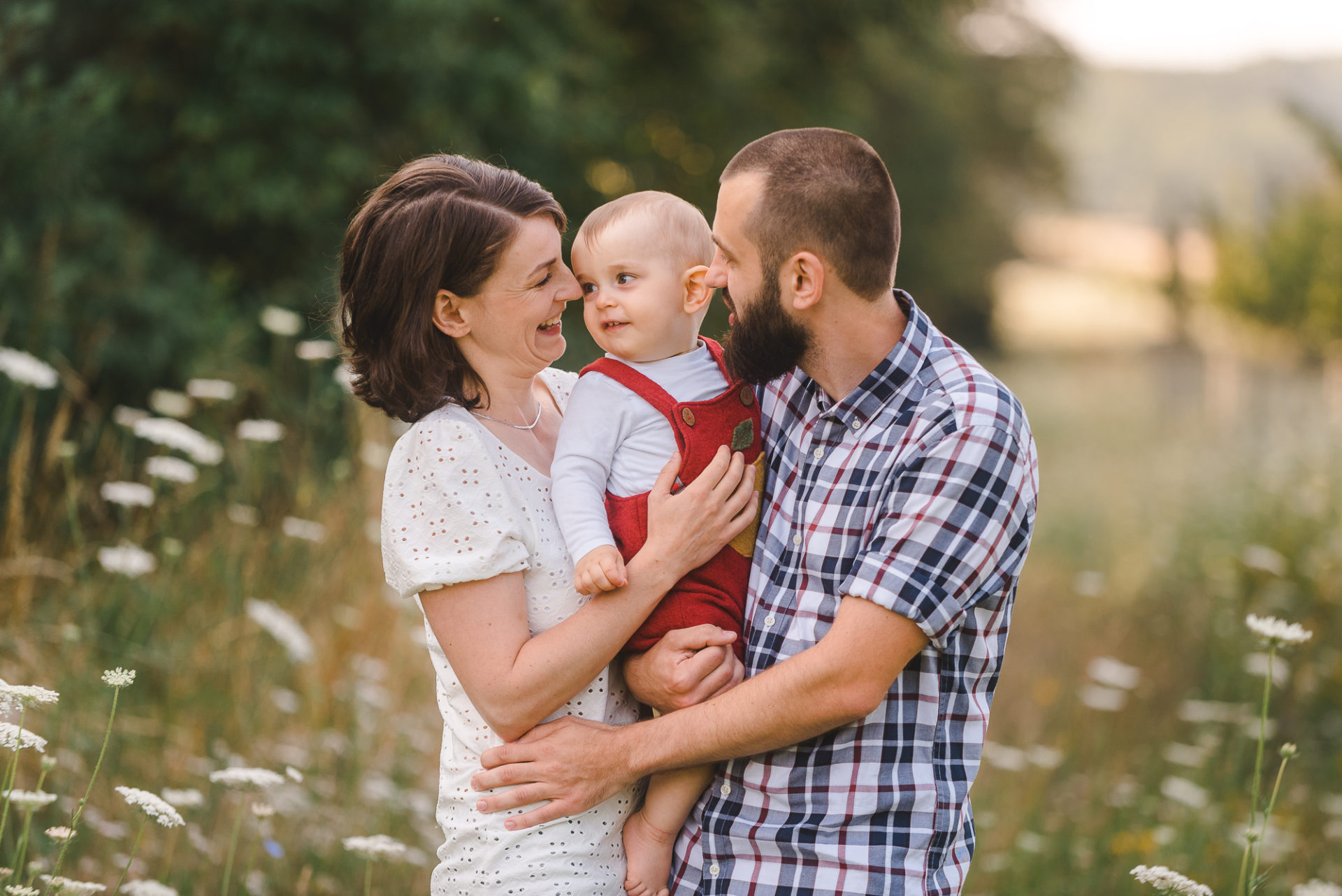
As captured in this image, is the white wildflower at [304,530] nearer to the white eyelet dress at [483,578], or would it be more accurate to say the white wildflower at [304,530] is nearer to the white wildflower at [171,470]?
the white wildflower at [171,470]

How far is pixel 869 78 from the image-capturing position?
16188mm

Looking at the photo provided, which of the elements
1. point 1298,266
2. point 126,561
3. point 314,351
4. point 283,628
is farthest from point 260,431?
point 1298,266

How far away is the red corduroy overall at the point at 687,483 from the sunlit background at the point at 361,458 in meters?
0.84

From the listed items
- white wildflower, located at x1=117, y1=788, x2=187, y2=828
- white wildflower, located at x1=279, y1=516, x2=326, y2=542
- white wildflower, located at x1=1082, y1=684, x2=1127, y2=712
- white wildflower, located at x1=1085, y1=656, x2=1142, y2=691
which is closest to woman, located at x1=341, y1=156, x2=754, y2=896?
white wildflower, located at x1=117, y1=788, x2=187, y2=828

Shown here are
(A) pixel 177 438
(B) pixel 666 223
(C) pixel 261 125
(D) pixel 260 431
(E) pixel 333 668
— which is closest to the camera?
(B) pixel 666 223

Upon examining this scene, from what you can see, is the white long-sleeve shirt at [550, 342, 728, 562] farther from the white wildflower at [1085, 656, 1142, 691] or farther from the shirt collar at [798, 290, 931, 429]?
the white wildflower at [1085, 656, 1142, 691]

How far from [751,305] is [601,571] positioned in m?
0.55

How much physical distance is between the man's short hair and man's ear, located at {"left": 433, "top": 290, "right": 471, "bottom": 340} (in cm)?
54

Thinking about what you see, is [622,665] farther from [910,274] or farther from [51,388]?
[910,274]

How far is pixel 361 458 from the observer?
4863mm

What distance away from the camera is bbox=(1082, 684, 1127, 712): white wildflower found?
176 inches

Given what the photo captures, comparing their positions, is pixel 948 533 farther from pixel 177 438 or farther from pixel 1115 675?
pixel 1115 675

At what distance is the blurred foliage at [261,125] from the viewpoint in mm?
5008

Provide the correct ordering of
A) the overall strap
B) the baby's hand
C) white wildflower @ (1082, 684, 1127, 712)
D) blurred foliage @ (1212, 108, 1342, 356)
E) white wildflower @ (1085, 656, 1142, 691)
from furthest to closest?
1. blurred foliage @ (1212, 108, 1342, 356)
2. white wildflower @ (1082, 684, 1127, 712)
3. white wildflower @ (1085, 656, 1142, 691)
4. the overall strap
5. the baby's hand
